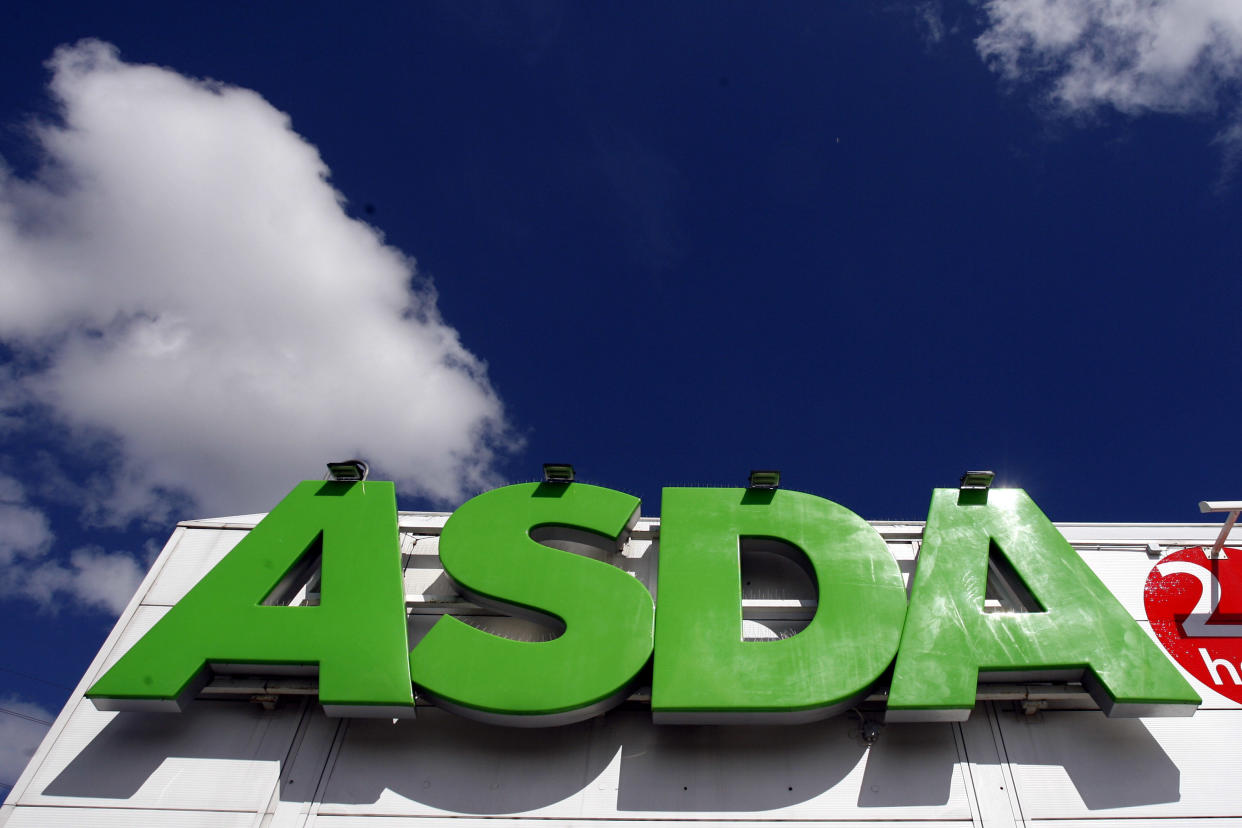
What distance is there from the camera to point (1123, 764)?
32.1 feet

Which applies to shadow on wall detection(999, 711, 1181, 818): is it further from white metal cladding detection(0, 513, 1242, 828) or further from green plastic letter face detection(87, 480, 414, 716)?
green plastic letter face detection(87, 480, 414, 716)

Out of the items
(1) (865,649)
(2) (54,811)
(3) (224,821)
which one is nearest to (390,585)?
(3) (224,821)

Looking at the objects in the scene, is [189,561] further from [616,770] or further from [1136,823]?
[1136,823]

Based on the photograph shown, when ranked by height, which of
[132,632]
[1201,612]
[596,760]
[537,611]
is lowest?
[596,760]

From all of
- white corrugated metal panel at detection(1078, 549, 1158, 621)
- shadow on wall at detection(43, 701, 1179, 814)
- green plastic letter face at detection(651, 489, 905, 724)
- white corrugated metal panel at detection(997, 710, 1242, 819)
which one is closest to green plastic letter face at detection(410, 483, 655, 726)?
green plastic letter face at detection(651, 489, 905, 724)

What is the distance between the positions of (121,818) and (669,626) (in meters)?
7.58

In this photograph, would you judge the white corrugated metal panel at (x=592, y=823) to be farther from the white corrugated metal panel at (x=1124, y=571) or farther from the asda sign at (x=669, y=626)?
the white corrugated metal panel at (x=1124, y=571)

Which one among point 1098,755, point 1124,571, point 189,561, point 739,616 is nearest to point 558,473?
point 739,616

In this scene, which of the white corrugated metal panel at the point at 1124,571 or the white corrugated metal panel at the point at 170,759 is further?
the white corrugated metal panel at the point at 1124,571

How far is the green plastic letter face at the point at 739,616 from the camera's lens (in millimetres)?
9523

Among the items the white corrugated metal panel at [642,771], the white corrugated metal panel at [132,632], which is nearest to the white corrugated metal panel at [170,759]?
the white corrugated metal panel at [132,632]

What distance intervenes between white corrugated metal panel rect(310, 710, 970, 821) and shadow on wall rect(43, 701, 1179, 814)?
0.02 metres

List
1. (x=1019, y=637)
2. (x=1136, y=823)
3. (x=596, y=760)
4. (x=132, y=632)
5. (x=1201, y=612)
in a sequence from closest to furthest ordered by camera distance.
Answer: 1. (x=1136, y=823)
2. (x=596, y=760)
3. (x=1019, y=637)
4. (x=132, y=632)
5. (x=1201, y=612)

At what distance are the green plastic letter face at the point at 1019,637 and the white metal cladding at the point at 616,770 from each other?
63 centimetres
